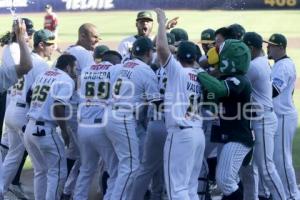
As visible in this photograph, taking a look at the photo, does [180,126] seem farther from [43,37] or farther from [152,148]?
[43,37]

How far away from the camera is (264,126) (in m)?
8.52

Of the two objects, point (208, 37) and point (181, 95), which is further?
point (208, 37)

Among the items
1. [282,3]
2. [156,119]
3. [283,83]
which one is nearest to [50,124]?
[156,119]

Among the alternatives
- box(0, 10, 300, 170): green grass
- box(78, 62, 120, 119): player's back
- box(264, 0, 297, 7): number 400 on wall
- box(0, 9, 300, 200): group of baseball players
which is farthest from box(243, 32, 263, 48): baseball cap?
box(264, 0, 297, 7): number 400 on wall

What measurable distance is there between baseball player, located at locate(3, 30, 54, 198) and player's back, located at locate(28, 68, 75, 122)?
637 millimetres

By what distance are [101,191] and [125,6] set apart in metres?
32.4

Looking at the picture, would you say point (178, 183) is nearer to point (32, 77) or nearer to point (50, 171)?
point (50, 171)

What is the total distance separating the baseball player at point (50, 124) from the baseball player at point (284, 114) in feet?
8.01

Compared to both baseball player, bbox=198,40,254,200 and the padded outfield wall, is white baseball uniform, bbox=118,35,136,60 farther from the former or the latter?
the padded outfield wall

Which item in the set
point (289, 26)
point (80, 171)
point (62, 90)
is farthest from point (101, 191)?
point (289, 26)

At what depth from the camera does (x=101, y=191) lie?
29.8ft

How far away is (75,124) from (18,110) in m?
0.71

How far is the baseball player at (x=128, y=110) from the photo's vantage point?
27.0 feet

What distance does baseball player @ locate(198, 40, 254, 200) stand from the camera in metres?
7.89
